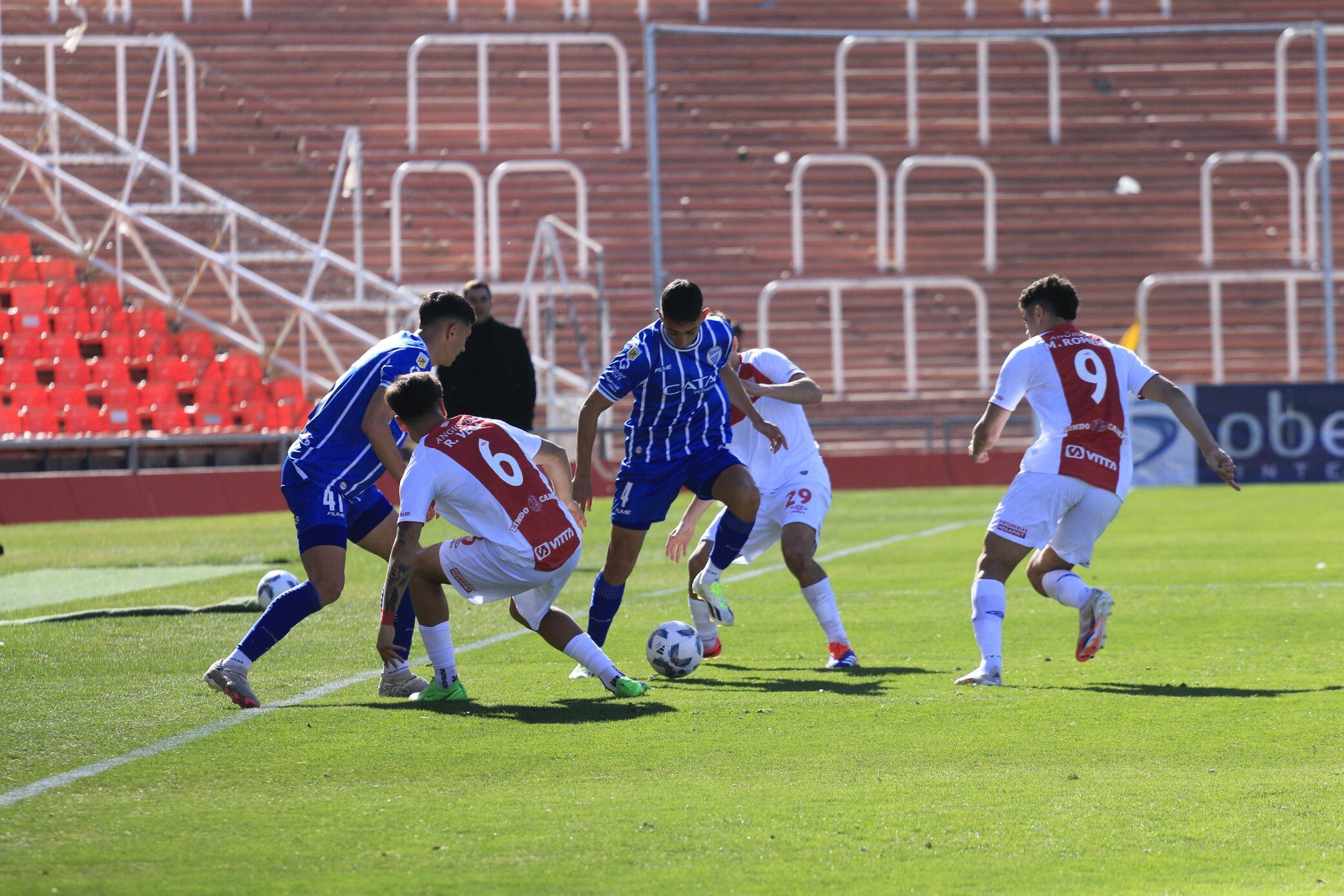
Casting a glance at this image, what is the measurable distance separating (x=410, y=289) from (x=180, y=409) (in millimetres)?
3632

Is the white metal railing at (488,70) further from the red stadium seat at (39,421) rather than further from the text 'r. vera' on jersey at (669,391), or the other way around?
the text 'r. vera' on jersey at (669,391)

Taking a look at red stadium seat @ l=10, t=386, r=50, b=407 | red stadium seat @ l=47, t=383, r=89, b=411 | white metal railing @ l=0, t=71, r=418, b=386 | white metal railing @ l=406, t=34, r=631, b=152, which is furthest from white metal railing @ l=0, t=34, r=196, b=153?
red stadium seat @ l=10, t=386, r=50, b=407

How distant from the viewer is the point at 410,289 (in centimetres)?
2400

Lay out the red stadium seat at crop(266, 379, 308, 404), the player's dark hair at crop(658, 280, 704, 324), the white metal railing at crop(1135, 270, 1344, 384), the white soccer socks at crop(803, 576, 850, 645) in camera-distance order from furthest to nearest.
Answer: the white metal railing at crop(1135, 270, 1344, 384)
the red stadium seat at crop(266, 379, 308, 404)
the white soccer socks at crop(803, 576, 850, 645)
the player's dark hair at crop(658, 280, 704, 324)

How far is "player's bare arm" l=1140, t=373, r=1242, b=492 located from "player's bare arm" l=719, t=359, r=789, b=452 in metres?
1.75

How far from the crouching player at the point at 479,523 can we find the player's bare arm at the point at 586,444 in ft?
1.45

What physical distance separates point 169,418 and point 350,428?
1549cm

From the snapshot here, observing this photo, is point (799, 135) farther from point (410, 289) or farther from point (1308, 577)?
point (1308, 577)

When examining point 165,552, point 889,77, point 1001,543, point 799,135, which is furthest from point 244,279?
point 1001,543

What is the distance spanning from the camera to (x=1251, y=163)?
30.2 m

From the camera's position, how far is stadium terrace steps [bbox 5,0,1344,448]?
1067 inches

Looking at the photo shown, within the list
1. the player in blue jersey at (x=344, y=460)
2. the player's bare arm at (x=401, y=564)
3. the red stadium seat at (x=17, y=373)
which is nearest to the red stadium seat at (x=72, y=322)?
the red stadium seat at (x=17, y=373)

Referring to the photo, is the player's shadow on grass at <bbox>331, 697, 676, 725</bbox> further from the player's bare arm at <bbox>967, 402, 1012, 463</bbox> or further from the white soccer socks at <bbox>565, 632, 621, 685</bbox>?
the player's bare arm at <bbox>967, 402, 1012, 463</bbox>

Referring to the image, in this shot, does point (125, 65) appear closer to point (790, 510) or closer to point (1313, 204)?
point (1313, 204)
